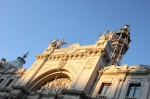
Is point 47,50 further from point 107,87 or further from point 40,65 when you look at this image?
point 107,87

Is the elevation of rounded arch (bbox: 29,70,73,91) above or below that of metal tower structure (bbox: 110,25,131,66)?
below

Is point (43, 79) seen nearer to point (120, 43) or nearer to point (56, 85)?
point (56, 85)

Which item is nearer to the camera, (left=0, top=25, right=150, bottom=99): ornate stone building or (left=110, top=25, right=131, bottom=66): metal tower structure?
(left=0, top=25, right=150, bottom=99): ornate stone building

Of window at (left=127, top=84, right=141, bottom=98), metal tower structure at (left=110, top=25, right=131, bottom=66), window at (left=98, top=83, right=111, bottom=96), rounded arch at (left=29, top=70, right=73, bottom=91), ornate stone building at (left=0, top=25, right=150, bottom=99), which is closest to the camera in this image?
window at (left=127, top=84, right=141, bottom=98)

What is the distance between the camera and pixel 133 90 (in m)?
28.4

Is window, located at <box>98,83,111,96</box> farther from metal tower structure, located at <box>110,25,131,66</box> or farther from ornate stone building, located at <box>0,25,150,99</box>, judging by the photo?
metal tower structure, located at <box>110,25,131,66</box>

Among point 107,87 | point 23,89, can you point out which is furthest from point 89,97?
point 23,89

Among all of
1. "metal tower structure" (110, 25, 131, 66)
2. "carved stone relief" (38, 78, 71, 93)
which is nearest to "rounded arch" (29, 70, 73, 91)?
"carved stone relief" (38, 78, 71, 93)

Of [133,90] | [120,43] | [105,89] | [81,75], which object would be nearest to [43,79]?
[81,75]

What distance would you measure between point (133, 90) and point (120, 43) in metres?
18.9

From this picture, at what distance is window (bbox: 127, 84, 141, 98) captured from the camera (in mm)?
27828

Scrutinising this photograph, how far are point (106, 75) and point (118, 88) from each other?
331 cm

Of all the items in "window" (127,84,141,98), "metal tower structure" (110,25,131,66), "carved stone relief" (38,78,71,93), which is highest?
"metal tower structure" (110,25,131,66)

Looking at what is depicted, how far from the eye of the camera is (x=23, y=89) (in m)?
36.4
